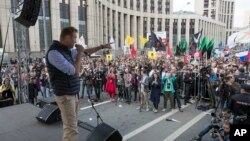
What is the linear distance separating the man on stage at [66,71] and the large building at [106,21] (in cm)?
563

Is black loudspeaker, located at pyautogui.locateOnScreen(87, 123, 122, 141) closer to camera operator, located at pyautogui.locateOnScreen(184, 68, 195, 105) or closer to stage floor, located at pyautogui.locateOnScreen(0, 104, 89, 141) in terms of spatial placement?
stage floor, located at pyautogui.locateOnScreen(0, 104, 89, 141)

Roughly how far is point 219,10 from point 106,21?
278ft

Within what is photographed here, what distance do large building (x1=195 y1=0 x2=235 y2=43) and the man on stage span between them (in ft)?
392

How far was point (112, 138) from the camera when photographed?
4.04 metres

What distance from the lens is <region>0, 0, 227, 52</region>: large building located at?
105 feet

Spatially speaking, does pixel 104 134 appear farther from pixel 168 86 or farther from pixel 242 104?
pixel 168 86

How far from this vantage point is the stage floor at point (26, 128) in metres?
4.72

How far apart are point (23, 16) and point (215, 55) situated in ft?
72.7

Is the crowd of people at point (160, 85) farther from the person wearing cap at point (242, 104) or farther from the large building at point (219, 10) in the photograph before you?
the large building at point (219, 10)

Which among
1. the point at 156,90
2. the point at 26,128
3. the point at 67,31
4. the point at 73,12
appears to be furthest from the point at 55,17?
the point at 67,31

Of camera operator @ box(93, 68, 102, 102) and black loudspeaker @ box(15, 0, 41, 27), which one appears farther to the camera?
camera operator @ box(93, 68, 102, 102)

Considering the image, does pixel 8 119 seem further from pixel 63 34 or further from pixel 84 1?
pixel 84 1

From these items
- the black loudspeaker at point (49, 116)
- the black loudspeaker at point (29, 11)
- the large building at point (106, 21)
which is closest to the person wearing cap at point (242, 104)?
the black loudspeaker at point (49, 116)

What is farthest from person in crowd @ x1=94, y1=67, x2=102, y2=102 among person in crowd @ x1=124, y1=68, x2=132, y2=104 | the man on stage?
the man on stage
